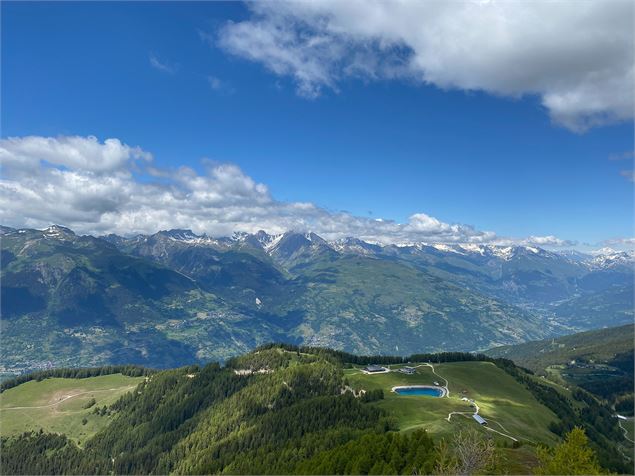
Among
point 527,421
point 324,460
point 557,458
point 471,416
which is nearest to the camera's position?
point 557,458

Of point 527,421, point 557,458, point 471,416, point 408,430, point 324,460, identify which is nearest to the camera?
point 557,458

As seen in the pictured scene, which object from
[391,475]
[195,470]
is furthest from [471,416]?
[195,470]

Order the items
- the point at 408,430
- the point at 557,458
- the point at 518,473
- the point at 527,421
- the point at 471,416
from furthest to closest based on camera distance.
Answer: the point at 527,421 < the point at 471,416 < the point at 408,430 < the point at 518,473 < the point at 557,458

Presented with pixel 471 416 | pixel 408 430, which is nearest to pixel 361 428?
pixel 408 430

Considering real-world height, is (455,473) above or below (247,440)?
above

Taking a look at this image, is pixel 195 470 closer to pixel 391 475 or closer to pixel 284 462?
pixel 284 462

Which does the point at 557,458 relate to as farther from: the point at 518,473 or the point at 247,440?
the point at 247,440

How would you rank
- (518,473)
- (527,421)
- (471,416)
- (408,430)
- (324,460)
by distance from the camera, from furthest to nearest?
(527,421)
(471,416)
(408,430)
(324,460)
(518,473)

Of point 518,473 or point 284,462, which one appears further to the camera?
point 284,462

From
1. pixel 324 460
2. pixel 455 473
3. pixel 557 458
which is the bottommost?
pixel 324 460
